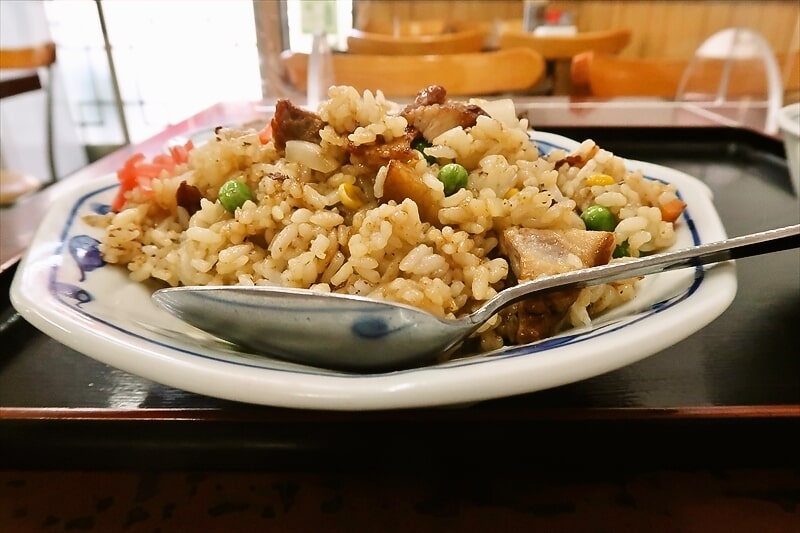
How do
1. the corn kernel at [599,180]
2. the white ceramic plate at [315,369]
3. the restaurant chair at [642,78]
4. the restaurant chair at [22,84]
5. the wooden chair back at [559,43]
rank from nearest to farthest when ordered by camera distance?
the white ceramic plate at [315,369] → the corn kernel at [599,180] → the restaurant chair at [22,84] → the restaurant chair at [642,78] → the wooden chair back at [559,43]

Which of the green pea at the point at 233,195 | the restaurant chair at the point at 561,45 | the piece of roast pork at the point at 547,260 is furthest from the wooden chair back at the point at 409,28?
the piece of roast pork at the point at 547,260

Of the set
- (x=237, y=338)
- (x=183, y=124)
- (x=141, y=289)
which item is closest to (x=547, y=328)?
(x=237, y=338)

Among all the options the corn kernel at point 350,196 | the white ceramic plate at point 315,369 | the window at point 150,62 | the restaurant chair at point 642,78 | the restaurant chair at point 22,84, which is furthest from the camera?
the window at point 150,62

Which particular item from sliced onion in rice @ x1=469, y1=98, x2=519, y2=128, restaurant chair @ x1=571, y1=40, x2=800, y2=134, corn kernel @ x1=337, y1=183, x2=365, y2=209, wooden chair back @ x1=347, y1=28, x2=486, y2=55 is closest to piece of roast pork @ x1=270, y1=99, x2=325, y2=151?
corn kernel @ x1=337, y1=183, x2=365, y2=209

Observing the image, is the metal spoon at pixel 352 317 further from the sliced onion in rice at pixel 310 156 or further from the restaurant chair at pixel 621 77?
the restaurant chair at pixel 621 77

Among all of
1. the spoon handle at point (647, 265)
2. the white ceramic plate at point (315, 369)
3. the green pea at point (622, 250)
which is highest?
the spoon handle at point (647, 265)

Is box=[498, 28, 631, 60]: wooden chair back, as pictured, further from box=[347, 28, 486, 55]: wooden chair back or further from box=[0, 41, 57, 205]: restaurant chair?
box=[0, 41, 57, 205]: restaurant chair

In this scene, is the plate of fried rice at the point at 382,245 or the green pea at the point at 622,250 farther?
the green pea at the point at 622,250
